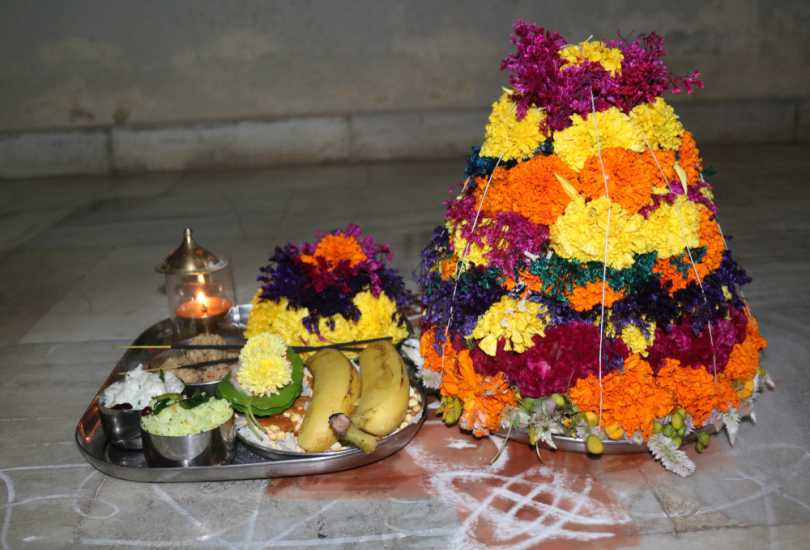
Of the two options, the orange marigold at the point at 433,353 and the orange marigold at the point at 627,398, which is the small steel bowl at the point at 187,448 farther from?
the orange marigold at the point at 627,398

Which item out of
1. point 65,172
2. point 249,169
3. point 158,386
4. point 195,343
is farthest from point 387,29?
point 158,386

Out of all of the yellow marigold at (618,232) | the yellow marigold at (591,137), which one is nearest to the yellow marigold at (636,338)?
the yellow marigold at (618,232)

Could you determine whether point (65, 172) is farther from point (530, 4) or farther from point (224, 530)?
point (224, 530)

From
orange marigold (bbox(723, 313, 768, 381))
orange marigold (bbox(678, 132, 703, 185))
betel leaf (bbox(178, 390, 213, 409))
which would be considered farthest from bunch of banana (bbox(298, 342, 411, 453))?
orange marigold (bbox(678, 132, 703, 185))

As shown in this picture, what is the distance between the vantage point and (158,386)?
3045 mm

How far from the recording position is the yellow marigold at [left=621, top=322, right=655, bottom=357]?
279cm

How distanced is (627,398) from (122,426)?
176 cm

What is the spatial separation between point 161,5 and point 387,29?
237 cm

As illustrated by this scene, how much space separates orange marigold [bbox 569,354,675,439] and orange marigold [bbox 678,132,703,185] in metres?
0.70

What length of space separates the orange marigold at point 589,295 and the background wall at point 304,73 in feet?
21.6

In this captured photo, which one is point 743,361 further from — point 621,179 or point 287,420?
point 287,420

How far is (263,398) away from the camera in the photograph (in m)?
2.98

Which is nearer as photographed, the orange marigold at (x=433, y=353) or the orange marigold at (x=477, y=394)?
the orange marigold at (x=477, y=394)

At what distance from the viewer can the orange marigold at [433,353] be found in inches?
119
